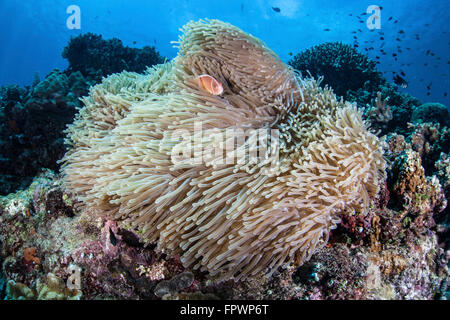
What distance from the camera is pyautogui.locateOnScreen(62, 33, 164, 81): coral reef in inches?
395

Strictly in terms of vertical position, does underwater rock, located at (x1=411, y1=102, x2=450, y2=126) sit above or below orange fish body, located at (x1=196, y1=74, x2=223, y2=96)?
above

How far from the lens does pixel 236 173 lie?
2127mm

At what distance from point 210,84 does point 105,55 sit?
30.8ft

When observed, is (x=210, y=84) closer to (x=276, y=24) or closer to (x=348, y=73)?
(x=348, y=73)

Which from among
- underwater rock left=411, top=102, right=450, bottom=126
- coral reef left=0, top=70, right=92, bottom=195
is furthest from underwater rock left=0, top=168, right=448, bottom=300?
underwater rock left=411, top=102, right=450, bottom=126

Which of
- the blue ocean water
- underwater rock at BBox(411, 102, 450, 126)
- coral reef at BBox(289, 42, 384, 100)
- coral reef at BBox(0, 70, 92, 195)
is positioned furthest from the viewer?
the blue ocean water

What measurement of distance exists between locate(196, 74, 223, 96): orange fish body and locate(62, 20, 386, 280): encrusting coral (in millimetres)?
59

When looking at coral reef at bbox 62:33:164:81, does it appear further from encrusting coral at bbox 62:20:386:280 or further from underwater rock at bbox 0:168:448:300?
underwater rock at bbox 0:168:448:300

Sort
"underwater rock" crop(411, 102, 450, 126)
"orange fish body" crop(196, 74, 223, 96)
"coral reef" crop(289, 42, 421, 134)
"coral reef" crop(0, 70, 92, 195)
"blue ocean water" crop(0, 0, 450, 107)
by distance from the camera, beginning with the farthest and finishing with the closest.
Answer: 1. "blue ocean water" crop(0, 0, 450, 107)
2. "coral reef" crop(289, 42, 421, 134)
3. "underwater rock" crop(411, 102, 450, 126)
4. "coral reef" crop(0, 70, 92, 195)
5. "orange fish body" crop(196, 74, 223, 96)

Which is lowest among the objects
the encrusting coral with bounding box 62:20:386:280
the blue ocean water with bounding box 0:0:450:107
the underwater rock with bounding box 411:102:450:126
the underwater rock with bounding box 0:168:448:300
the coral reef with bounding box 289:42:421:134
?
the underwater rock with bounding box 0:168:448:300

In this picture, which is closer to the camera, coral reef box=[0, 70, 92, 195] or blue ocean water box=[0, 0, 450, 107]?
coral reef box=[0, 70, 92, 195]
